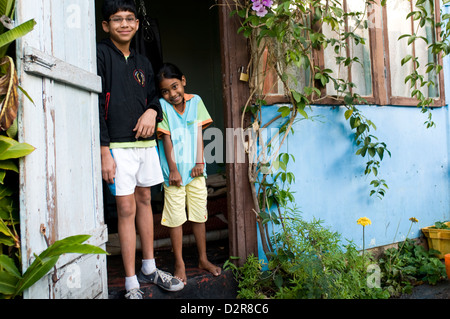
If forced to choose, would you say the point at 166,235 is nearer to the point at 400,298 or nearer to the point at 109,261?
the point at 109,261

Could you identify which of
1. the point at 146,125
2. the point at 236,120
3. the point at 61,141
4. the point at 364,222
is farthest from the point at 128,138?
the point at 364,222

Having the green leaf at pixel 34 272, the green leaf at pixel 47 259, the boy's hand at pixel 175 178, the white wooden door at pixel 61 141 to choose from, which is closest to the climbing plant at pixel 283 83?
the boy's hand at pixel 175 178

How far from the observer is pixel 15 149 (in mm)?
1720

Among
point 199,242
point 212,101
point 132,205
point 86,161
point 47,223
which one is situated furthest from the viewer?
point 212,101

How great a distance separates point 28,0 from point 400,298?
3.06 meters

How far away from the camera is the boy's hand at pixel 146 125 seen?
2471 mm

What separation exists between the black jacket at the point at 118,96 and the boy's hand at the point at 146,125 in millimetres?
40

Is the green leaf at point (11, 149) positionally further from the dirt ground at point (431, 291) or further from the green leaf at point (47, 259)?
the dirt ground at point (431, 291)

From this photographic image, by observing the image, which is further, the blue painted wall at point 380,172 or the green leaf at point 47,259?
the blue painted wall at point 380,172

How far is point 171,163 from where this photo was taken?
8.96 ft

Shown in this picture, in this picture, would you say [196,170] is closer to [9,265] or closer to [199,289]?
[199,289]

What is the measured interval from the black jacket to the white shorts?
3.7 inches

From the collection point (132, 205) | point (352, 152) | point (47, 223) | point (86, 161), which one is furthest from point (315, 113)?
point (47, 223)

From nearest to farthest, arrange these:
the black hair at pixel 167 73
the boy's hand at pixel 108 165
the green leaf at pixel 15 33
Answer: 1. the green leaf at pixel 15 33
2. the boy's hand at pixel 108 165
3. the black hair at pixel 167 73
